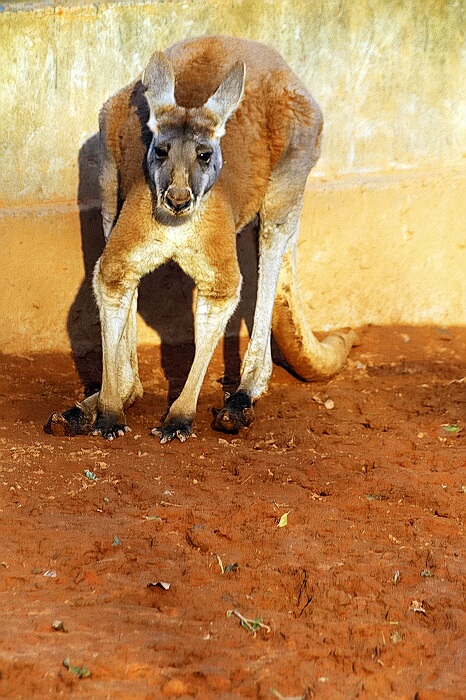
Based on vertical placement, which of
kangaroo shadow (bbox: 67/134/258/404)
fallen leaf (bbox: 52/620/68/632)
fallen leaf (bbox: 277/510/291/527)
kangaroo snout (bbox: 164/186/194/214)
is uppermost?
kangaroo snout (bbox: 164/186/194/214)

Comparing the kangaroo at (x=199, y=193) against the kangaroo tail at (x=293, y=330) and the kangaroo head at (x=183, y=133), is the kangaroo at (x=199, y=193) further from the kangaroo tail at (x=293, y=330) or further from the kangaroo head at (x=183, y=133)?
the kangaroo tail at (x=293, y=330)

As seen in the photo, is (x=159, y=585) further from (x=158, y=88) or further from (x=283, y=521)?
(x=158, y=88)

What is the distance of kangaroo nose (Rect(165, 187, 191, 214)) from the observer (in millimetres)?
4844

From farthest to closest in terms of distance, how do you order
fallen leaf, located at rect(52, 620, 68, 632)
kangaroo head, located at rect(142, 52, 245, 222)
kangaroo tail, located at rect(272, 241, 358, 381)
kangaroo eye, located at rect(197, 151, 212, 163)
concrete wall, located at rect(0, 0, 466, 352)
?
concrete wall, located at rect(0, 0, 466, 352)
kangaroo tail, located at rect(272, 241, 358, 381)
kangaroo eye, located at rect(197, 151, 212, 163)
kangaroo head, located at rect(142, 52, 245, 222)
fallen leaf, located at rect(52, 620, 68, 632)

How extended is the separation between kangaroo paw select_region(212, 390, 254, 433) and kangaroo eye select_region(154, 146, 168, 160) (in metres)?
1.41

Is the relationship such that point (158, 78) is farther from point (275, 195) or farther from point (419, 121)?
point (419, 121)

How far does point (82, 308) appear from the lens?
6.75 meters

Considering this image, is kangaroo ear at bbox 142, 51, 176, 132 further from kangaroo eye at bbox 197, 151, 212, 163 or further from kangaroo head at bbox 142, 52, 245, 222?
kangaroo eye at bbox 197, 151, 212, 163

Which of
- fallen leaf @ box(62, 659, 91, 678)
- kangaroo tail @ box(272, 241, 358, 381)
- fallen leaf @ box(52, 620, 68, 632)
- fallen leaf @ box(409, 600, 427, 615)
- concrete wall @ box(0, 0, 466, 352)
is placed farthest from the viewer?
concrete wall @ box(0, 0, 466, 352)

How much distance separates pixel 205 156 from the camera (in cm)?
512

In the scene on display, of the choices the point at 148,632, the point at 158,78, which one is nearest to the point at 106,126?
the point at 158,78

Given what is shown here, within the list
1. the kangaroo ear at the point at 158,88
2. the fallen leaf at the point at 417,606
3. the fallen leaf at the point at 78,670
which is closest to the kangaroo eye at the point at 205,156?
the kangaroo ear at the point at 158,88

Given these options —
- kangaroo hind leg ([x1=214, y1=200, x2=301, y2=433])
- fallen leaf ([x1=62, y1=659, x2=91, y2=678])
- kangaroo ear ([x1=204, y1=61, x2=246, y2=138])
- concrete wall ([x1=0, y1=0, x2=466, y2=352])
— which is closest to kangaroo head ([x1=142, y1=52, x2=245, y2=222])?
kangaroo ear ([x1=204, y1=61, x2=246, y2=138])

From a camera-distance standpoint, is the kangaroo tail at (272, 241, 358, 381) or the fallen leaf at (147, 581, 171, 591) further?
the kangaroo tail at (272, 241, 358, 381)
